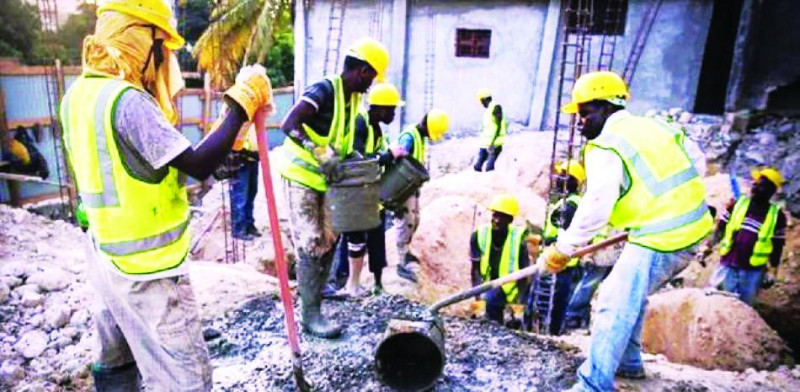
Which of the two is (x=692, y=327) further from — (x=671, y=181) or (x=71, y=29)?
(x=71, y=29)

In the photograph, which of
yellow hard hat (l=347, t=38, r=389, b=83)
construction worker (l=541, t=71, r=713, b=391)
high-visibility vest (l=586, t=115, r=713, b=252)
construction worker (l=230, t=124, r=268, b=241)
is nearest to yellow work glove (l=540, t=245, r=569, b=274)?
construction worker (l=541, t=71, r=713, b=391)

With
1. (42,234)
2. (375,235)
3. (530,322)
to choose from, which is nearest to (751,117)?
(530,322)

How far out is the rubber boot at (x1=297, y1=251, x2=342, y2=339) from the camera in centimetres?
379

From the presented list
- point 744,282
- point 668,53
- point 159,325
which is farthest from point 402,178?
point 668,53

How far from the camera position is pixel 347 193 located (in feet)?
12.5

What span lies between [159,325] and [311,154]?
1716 mm

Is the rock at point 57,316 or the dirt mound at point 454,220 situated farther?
the dirt mound at point 454,220

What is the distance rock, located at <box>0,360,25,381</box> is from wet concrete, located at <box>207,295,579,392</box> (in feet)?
3.44

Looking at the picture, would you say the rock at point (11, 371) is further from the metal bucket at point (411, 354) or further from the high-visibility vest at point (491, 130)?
the high-visibility vest at point (491, 130)

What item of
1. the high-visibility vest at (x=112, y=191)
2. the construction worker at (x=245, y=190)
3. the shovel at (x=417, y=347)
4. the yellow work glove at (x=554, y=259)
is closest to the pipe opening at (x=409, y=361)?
the shovel at (x=417, y=347)

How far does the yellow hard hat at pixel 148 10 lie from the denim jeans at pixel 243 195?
5621 millimetres

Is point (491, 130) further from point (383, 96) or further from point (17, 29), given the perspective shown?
point (17, 29)

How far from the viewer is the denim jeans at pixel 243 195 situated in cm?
772

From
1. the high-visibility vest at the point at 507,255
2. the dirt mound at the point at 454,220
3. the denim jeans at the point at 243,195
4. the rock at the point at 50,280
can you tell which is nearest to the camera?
the rock at the point at 50,280
